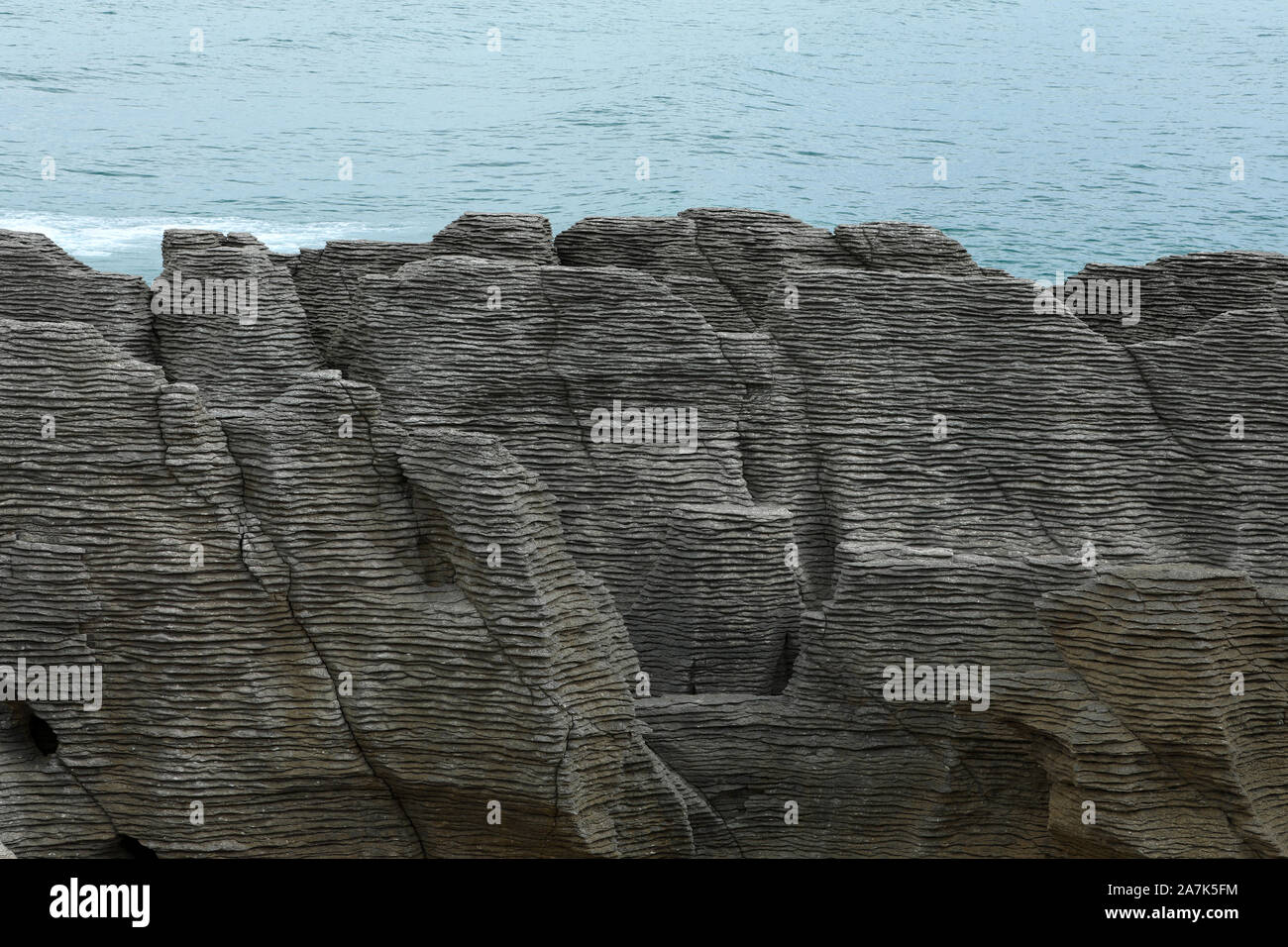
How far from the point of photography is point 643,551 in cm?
1060

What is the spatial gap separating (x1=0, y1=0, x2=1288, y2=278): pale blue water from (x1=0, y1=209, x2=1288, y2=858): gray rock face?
319 inches

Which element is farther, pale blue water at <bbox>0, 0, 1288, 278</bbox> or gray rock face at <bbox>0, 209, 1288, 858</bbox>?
pale blue water at <bbox>0, 0, 1288, 278</bbox>

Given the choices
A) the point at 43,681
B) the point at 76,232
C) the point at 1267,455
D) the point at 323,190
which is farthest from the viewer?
the point at 323,190

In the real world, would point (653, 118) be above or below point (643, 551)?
above

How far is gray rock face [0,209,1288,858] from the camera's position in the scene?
30.9 feet

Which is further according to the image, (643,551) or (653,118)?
(653,118)

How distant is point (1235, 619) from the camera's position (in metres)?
9.60

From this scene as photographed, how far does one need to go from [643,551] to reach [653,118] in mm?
11994

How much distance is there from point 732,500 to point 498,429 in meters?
1.95

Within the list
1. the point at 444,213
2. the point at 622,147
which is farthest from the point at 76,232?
the point at 622,147

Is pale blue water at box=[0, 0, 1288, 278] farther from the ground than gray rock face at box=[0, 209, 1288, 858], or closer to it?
farther from the ground

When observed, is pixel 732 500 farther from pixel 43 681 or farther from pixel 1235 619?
pixel 43 681

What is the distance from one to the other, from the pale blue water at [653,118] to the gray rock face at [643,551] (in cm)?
810

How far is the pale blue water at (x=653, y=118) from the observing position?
19.6 meters
